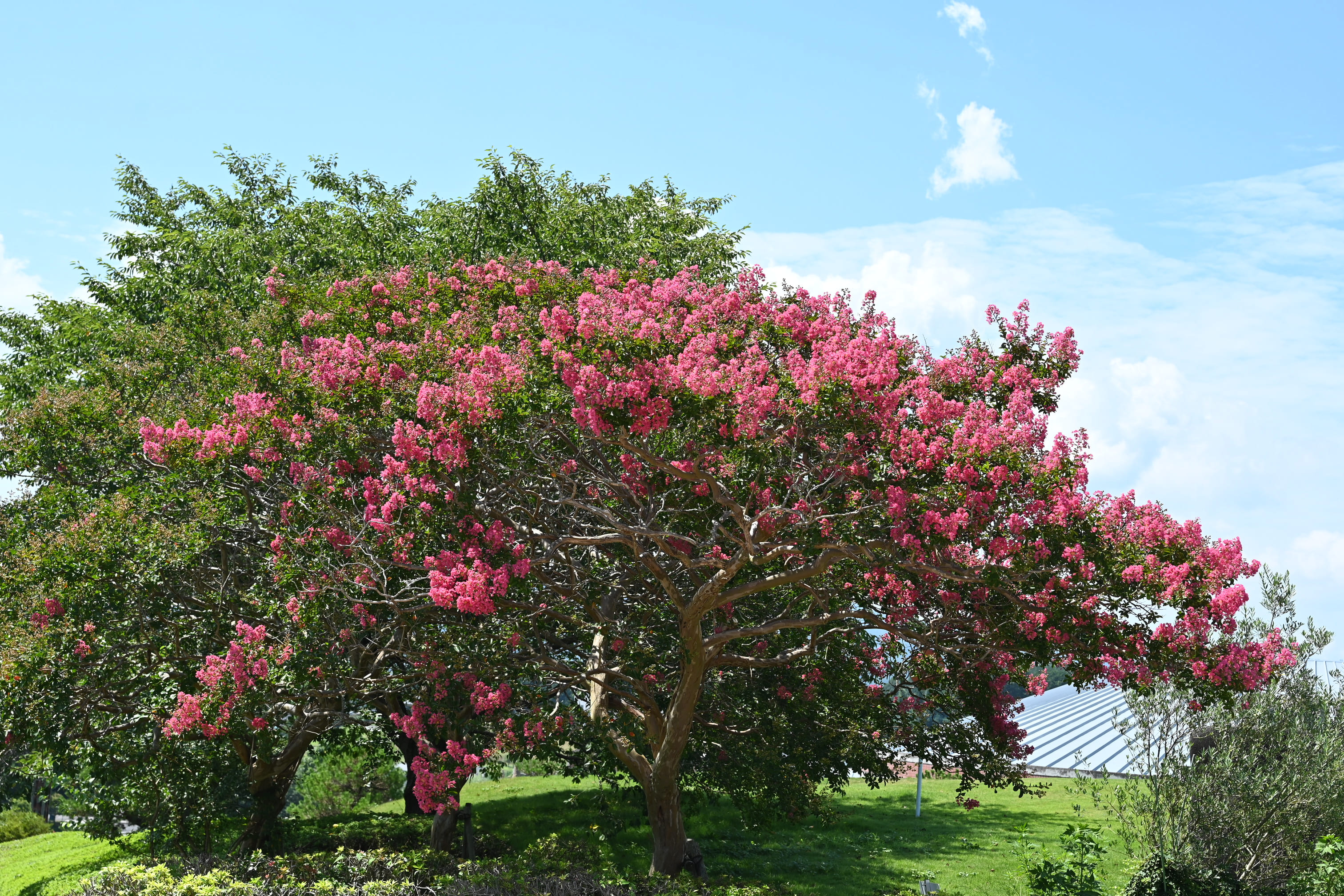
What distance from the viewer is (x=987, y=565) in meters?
11.6

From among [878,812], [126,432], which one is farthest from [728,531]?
[878,812]

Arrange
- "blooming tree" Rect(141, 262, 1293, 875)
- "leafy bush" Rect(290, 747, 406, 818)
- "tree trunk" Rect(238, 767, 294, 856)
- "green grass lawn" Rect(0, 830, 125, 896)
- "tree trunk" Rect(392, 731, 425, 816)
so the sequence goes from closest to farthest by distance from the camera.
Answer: "blooming tree" Rect(141, 262, 1293, 875)
"tree trunk" Rect(238, 767, 294, 856)
"green grass lawn" Rect(0, 830, 125, 896)
"tree trunk" Rect(392, 731, 425, 816)
"leafy bush" Rect(290, 747, 406, 818)

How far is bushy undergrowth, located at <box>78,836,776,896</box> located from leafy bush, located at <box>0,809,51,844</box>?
21.8m

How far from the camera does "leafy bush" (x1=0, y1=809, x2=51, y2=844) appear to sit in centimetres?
3225

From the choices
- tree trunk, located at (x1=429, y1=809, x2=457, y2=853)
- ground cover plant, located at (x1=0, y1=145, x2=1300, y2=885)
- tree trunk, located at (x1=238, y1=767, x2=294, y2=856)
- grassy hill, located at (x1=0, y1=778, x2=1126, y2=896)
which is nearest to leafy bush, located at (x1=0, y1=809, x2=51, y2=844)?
grassy hill, located at (x1=0, y1=778, x2=1126, y2=896)

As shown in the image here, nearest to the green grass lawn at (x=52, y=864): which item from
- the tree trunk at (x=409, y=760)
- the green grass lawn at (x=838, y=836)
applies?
the tree trunk at (x=409, y=760)

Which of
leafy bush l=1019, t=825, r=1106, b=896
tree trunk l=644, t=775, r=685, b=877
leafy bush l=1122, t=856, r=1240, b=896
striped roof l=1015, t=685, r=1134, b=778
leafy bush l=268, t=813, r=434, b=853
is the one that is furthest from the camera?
striped roof l=1015, t=685, r=1134, b=778

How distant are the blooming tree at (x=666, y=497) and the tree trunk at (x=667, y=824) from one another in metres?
Answer: 0.06

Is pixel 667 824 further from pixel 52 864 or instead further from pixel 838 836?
pixel 52 864

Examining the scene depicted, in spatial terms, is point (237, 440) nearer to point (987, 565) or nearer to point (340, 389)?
point (340, 389)

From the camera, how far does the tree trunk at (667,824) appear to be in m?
16.2

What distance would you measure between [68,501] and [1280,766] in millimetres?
19636

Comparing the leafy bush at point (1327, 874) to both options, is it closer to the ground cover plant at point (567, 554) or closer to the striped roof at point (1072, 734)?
the ground cover plant at point (567, 554)

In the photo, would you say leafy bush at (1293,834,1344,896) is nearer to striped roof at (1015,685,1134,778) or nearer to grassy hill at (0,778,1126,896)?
grassy hill at (0,778,1126,896)
